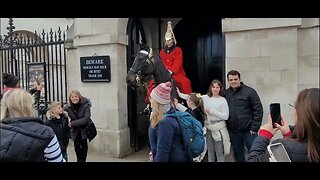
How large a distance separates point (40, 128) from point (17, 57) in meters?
7.78

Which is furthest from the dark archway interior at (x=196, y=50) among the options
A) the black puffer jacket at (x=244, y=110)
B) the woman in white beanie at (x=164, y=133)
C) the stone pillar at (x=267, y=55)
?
the woman in white beanie at (x=164, y=133)

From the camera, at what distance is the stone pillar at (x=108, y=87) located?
6.67 meters

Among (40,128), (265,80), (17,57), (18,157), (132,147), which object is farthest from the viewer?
(17,57)

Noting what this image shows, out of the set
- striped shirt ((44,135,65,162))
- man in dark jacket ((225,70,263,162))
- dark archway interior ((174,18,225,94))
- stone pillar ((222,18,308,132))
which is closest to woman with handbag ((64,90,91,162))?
man in dark jacket ((225,70,263,162))

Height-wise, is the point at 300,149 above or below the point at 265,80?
below

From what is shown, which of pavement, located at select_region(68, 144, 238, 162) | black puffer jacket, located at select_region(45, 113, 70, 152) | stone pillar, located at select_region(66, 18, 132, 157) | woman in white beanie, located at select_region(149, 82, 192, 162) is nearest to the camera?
woman in white beanie, located at select_region(149, 82, 192, 162)

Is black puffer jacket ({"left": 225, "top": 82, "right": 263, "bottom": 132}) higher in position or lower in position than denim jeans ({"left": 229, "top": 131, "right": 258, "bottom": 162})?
higher

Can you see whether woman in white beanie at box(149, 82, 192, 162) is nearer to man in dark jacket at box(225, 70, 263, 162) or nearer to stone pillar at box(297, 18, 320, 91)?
man in dark jacket at box(225, 70, 263, 162)

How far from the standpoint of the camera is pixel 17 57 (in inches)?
361

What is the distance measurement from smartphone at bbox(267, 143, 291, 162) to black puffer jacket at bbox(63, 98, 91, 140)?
12.3ft

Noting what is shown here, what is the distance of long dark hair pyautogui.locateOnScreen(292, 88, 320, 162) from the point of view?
172cm

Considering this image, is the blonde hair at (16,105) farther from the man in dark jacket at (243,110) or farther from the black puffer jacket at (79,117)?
the man in dark jacket at (243,110)
